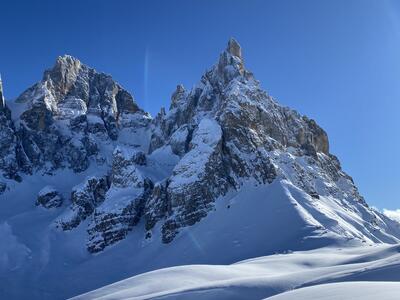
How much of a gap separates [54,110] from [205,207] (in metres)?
74.3

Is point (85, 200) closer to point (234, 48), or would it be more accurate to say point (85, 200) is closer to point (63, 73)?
point (234, 48)

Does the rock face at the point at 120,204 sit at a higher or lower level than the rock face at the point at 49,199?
lower

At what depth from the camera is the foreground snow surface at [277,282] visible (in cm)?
Result: 2352

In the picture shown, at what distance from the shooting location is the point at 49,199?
411 feet

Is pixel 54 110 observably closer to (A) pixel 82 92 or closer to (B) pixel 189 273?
(A) pixel 82 92

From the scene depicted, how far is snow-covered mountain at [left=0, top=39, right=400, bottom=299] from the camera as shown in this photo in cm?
9175

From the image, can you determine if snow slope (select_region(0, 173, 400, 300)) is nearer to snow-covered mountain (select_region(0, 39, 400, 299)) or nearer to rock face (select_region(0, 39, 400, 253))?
snow-covered mountain (select_region(0, 39, 400, 299))

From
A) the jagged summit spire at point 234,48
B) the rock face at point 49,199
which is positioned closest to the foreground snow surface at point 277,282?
the rock face at point 49,199

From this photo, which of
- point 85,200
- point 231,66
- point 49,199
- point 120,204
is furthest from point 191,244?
point 231,66

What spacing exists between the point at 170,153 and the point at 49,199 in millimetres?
31995

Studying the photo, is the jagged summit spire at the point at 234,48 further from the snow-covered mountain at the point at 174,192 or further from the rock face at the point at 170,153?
the snow-covered mountain at the point at 174,192

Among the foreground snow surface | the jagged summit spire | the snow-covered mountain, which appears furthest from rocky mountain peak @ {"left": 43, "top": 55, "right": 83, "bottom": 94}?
the foreground snow surface

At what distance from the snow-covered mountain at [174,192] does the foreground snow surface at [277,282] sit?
23122 millimetres

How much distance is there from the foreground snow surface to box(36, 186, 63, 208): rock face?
7412 centimetres
